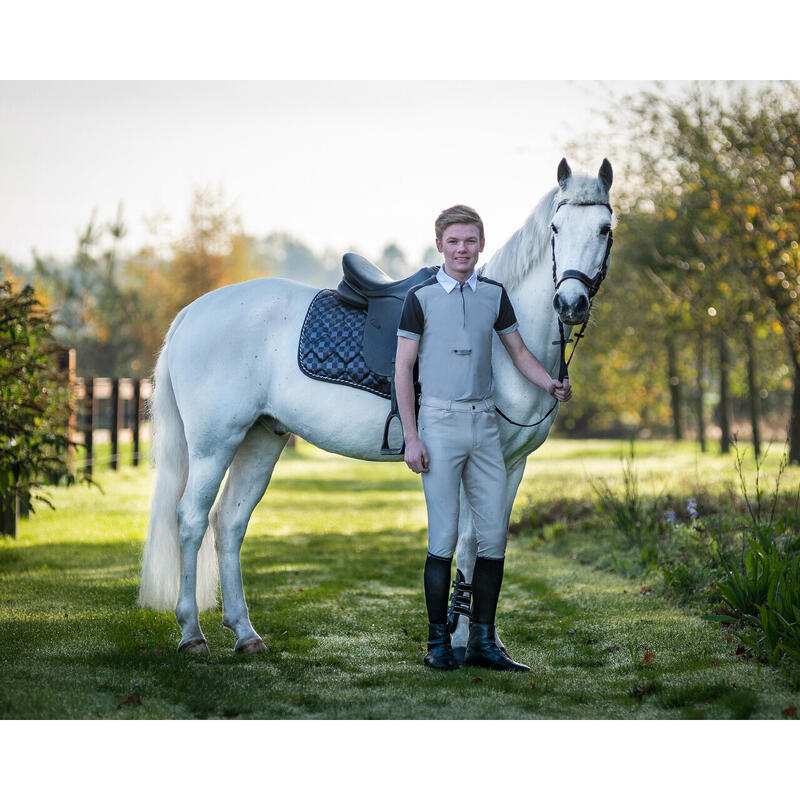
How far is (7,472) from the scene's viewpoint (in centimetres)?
677

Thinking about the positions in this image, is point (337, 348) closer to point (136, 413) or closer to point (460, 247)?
point (460, 247)

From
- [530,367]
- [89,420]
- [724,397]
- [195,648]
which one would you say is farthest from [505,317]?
[724,397]

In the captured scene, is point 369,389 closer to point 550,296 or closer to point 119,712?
point 550,296

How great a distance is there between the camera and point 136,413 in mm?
16172

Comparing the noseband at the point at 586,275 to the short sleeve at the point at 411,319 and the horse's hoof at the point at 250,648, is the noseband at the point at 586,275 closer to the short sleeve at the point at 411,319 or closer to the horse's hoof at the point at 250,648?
the short sleeve at the point at 411,319

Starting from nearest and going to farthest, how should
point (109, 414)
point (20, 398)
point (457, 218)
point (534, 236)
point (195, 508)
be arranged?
point (457, 218)
point (534, 236)
point (195, 508)
point (20, 398)
point (109, 414)

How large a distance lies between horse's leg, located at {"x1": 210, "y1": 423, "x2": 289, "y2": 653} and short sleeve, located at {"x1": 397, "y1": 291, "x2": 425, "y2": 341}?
1.31 metres

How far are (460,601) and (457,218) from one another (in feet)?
6.09

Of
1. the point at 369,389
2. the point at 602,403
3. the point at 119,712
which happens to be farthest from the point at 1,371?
the point at 602,403

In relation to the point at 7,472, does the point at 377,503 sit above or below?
below

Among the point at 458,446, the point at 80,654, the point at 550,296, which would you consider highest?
the point at 550,296

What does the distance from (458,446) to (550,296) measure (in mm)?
886

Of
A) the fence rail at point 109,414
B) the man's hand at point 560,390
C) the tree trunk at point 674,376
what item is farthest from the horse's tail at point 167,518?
the tree trunk at point 674,376

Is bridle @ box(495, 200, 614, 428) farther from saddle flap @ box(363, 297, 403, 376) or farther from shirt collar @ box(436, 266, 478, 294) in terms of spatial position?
saddle flap @ box(363, 297, 403, 376)
